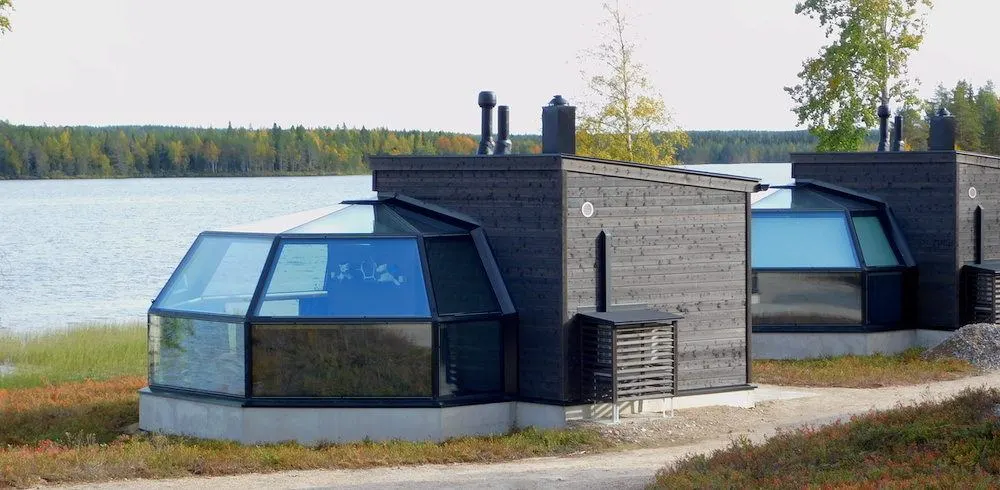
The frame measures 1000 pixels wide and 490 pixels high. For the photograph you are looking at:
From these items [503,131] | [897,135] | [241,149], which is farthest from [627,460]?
[241,149]

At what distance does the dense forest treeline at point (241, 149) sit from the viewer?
12319cm

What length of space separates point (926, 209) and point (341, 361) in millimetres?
12898

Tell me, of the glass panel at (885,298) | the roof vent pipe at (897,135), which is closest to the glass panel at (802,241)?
the glass panel at (885,298)

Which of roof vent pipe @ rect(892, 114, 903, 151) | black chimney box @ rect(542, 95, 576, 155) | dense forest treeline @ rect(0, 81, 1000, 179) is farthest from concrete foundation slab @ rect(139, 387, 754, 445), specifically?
dense forest treeline @ rect(0, 81, 1000, 179)

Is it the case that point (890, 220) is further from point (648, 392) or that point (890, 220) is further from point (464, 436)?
point (464, 436)

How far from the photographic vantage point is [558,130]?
1933cm

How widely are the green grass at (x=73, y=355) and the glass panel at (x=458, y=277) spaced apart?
10745 mm

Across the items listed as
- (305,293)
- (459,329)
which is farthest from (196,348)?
(459,329)

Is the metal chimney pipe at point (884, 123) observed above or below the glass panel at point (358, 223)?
above

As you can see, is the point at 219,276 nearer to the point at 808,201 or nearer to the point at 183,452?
the point at 183,452

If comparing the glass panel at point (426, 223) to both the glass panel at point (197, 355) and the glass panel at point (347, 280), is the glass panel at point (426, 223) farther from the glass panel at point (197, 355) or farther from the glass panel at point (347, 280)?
the glass panel at point (197, 355)

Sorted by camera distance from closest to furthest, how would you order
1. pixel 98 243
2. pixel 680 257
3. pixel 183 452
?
pixel 183 452, pixel 680 257, pixel 98 243

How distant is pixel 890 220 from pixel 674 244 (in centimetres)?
832

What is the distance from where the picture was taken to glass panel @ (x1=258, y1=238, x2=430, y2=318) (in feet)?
58.1
